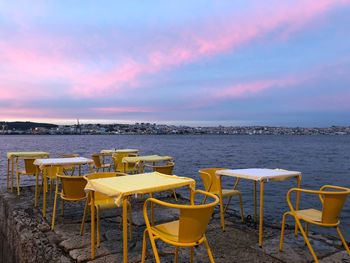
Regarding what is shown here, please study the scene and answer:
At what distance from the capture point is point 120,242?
418 cm

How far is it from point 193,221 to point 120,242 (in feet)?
6.49

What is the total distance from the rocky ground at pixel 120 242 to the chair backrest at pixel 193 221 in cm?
115

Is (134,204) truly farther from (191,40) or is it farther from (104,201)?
(191,40)

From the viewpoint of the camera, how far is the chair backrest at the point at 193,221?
2.56 meters

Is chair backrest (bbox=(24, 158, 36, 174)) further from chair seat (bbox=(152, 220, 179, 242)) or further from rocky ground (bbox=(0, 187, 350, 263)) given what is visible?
chair seat (bbox=(152, 220, 179, 242))

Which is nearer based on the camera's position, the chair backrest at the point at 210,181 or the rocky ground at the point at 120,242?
the rocky ground at the point at 120,242

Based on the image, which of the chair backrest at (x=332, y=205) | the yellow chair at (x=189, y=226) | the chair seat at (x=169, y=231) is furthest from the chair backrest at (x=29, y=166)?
the chair backrest at (x=332, y=205)

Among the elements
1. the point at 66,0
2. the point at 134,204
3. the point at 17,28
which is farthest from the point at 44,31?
the point at 134,204

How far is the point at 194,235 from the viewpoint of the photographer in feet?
8.84

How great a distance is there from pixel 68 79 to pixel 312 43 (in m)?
17.2

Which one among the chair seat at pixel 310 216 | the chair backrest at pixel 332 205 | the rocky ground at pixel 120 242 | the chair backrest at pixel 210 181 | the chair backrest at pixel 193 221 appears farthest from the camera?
the chair backrest at pixel 210 181

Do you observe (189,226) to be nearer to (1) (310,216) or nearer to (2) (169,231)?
(2) (169,231)

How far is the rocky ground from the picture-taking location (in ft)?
12.2

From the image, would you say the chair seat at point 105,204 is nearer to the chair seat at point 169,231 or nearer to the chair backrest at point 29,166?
the chair seat at point 169,231
